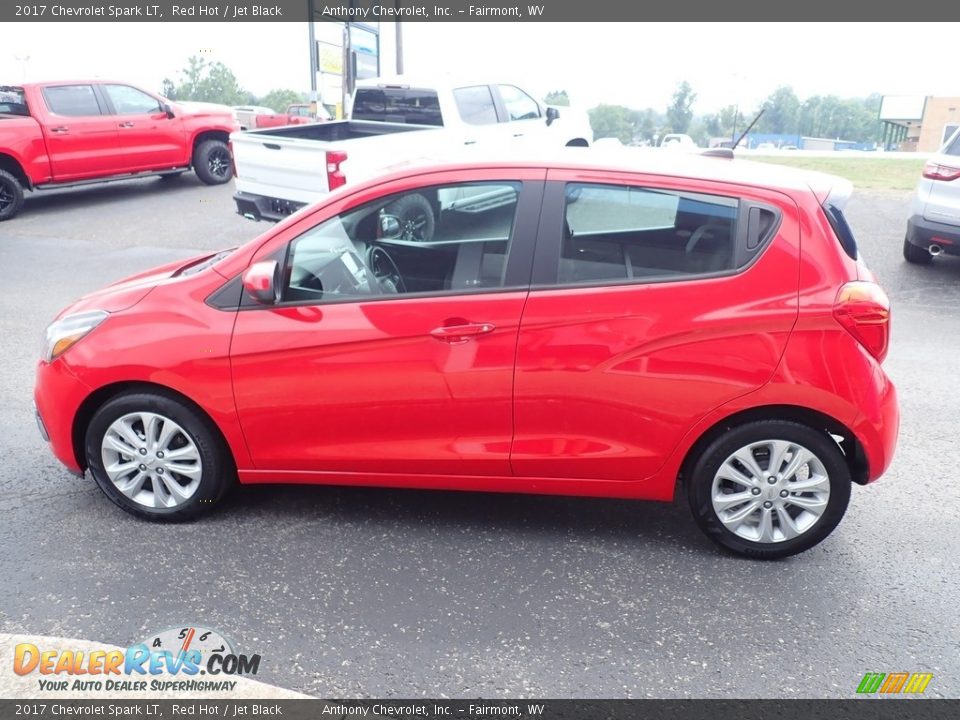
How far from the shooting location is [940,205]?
8625 millimetres

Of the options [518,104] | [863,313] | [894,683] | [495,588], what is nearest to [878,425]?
[863,313]

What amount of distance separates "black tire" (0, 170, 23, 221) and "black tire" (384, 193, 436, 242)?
1104 cm

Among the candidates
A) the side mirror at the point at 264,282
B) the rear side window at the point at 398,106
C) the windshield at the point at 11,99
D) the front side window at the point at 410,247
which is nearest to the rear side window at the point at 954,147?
the rear side window at the point at 398,106

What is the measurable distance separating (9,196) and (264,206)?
18.5ft

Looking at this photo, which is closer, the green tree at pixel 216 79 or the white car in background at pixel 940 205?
the white car in background at pixel 940 205

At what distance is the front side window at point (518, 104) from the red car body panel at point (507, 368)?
28.1ft

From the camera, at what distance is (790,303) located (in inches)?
130

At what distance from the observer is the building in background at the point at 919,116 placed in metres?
64.6

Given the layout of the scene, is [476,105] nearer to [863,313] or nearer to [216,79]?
[863,313]

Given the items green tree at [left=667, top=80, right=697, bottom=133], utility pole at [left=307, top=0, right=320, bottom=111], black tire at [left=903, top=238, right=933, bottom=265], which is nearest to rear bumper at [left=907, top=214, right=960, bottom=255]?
black tire at [left=903, top=238, right=933, bottom=265]

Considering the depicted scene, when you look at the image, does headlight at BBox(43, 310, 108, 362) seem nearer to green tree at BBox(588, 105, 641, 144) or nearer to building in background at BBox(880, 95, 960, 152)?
green tree at BBox(588, 105, 641, 144)

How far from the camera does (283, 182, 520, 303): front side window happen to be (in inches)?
140

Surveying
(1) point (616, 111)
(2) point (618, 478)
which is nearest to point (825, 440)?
(2) point (618, 478)

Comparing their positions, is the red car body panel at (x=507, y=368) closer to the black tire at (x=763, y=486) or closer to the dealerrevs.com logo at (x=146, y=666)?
the black tire at (x=763, y=486)
